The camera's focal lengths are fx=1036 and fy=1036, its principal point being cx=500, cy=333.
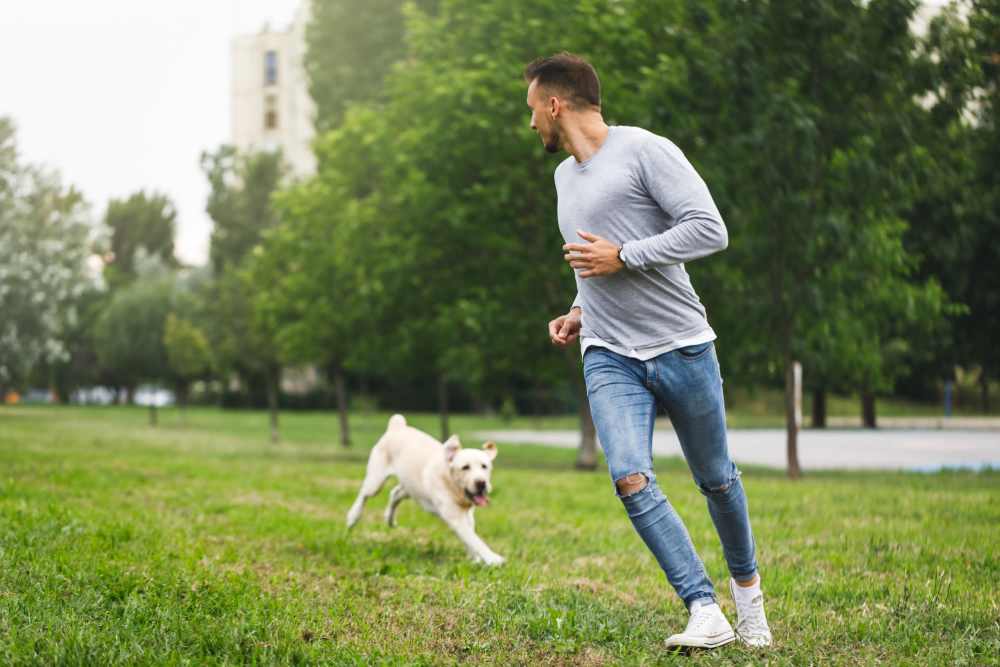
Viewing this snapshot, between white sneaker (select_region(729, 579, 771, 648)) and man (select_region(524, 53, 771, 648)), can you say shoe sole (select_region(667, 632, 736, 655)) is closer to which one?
man (select_region(524, 53, 771, 648))

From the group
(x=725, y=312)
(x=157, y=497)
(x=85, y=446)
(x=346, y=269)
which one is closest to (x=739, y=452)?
(x=725, y=312)

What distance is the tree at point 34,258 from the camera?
30.2 metres

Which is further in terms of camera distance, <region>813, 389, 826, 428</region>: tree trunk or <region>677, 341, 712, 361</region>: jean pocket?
<region>813, 389, 826, 428</region>: tree trunk

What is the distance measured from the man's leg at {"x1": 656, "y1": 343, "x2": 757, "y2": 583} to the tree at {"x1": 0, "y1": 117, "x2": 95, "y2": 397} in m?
28.8

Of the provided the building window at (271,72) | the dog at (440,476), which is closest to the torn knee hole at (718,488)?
→ the dog at (440,476)

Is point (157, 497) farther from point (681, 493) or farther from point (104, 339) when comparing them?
point (104, 339)

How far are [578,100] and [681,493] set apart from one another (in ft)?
26.2

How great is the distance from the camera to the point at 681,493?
1142 cm

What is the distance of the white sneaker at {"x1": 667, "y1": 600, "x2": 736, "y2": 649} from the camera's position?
3.88 m

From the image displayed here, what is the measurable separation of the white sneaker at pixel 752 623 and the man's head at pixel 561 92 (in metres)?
2.00

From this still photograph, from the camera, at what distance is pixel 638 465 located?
391cm

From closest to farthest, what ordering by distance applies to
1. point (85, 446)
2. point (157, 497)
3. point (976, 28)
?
1. point (157, 497)
2. point (976, 28)
3. point (85, 446)

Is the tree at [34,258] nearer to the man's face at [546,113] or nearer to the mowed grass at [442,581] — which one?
the mowed grass at [442,581]

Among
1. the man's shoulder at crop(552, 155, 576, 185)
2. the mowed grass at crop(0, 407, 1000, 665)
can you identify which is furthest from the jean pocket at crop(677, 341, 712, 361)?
the mowed grass at crop(0, 407, 1000, 665)
